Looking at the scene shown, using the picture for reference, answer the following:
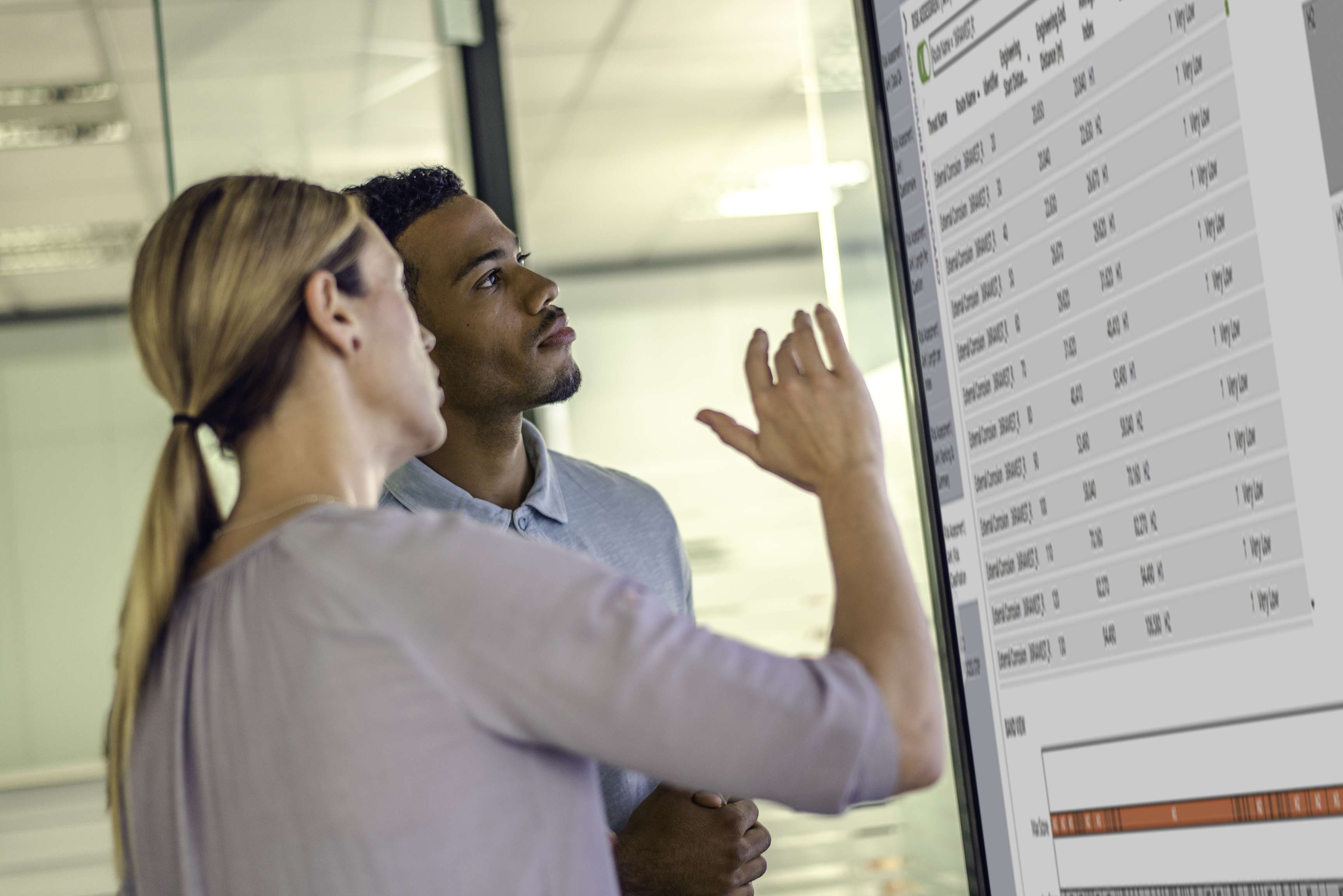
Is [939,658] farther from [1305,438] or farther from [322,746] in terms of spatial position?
[322,746]

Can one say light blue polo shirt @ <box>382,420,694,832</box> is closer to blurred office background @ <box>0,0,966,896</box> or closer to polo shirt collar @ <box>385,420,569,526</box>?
polo shirt collar @ <box>385,420,569,526</box>

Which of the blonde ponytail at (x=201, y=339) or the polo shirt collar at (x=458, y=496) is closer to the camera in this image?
the blonde ponytail at (x=201, y=339)

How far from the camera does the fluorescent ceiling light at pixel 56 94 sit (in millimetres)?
3477

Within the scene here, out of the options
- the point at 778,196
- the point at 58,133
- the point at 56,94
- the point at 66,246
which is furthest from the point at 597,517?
the point at 778,196

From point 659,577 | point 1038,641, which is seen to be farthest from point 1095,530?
point 659,577

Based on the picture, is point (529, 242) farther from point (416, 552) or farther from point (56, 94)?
point (416, 552)

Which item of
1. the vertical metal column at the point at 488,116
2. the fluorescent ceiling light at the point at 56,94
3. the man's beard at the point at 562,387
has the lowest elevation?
the man's beard at the point at 562,387

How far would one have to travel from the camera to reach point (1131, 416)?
29.8 inches

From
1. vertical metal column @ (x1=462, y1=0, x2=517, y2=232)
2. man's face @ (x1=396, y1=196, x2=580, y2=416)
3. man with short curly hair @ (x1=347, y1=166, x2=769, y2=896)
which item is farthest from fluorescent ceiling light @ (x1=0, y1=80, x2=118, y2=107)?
man's face @ (x1=396, y1=196, x2=580, y2=416)

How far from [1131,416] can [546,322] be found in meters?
0.79

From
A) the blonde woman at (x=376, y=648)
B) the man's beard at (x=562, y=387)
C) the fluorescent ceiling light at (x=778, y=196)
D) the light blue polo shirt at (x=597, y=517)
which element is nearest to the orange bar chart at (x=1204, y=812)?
the blonde woman at (x=376, y=648)

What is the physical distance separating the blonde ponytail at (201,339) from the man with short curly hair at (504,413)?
0.50 m

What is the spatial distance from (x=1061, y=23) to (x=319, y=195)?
1.63 feet

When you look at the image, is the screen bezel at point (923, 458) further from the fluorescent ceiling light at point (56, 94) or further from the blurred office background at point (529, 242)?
the fluorescent ceiling light at point (56, 94)
